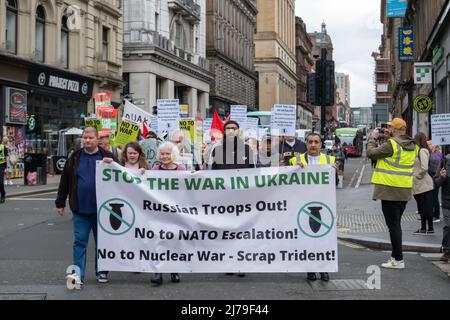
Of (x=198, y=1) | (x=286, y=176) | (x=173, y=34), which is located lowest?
(x=286, y=176)

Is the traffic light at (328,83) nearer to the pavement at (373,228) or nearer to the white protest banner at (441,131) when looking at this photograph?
the white protest banner at (441,131)

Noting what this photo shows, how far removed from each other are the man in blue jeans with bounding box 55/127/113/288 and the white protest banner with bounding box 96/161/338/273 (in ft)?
0.35

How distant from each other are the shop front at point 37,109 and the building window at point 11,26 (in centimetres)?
92

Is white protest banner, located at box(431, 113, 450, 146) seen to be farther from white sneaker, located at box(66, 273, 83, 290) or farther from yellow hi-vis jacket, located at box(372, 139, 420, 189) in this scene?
white sneaker, located at box(66, 273, 83, 290)

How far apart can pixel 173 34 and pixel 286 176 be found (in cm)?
4234

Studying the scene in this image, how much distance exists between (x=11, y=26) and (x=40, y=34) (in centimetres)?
271

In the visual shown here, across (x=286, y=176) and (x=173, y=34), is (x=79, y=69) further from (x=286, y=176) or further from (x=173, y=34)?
(x=286, y=176)

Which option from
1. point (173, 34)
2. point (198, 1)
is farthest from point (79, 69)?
point (198, 1)

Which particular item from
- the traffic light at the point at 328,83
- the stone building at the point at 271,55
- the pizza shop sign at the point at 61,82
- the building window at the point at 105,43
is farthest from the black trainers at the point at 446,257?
the stone building at the point at 271,55

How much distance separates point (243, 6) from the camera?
243 ft

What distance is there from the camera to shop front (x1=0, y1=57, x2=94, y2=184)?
27.0 meters

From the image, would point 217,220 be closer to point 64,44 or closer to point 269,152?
point 269,152

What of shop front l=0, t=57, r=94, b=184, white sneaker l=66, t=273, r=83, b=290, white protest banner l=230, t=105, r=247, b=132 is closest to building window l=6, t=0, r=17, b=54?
shop front l=0, t=57, r=94, b=184

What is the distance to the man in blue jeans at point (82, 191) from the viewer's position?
7223 millimetres
